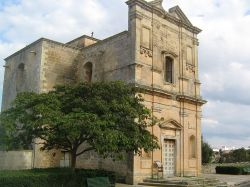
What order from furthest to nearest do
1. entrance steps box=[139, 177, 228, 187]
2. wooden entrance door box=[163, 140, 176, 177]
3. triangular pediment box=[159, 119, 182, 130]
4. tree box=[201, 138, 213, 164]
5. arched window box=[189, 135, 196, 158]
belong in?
tree box=[201, 138, 213, 164] → arched window box=[189, 135, 196, 158] → wooden entrance door box=[163, 140, 176, 177] → triangular pediment box=[159, 119, 182, 130] → entrance steps box=[139, 177, 228, 187]

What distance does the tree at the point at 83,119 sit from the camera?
1667 centimetres

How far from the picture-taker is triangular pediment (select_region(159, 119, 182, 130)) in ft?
82.8

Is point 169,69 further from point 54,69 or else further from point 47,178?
point 47,178

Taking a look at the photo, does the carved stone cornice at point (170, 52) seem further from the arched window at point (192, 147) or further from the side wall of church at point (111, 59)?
the arched window at point (192, 147)

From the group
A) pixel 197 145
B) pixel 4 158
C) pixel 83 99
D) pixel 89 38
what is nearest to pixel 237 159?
pixel 197 145

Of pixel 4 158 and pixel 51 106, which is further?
pixel 4 158

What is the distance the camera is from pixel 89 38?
1198 inches

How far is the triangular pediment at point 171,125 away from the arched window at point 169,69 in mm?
2909

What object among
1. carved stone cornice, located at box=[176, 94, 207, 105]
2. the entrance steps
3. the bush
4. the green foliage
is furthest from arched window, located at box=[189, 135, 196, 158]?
the green foliage

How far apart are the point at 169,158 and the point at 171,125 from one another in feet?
7.14

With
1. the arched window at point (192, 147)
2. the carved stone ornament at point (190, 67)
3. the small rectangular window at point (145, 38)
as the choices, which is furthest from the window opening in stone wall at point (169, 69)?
the arched window at point (192, 147)

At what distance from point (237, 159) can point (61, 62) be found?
41087mm

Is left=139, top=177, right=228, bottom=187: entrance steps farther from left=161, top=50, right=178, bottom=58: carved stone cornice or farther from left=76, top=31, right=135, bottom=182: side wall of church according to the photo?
left=161, top=50, right=178, bottom=58: carved stone cornice

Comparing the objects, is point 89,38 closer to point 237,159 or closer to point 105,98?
point 105,98
